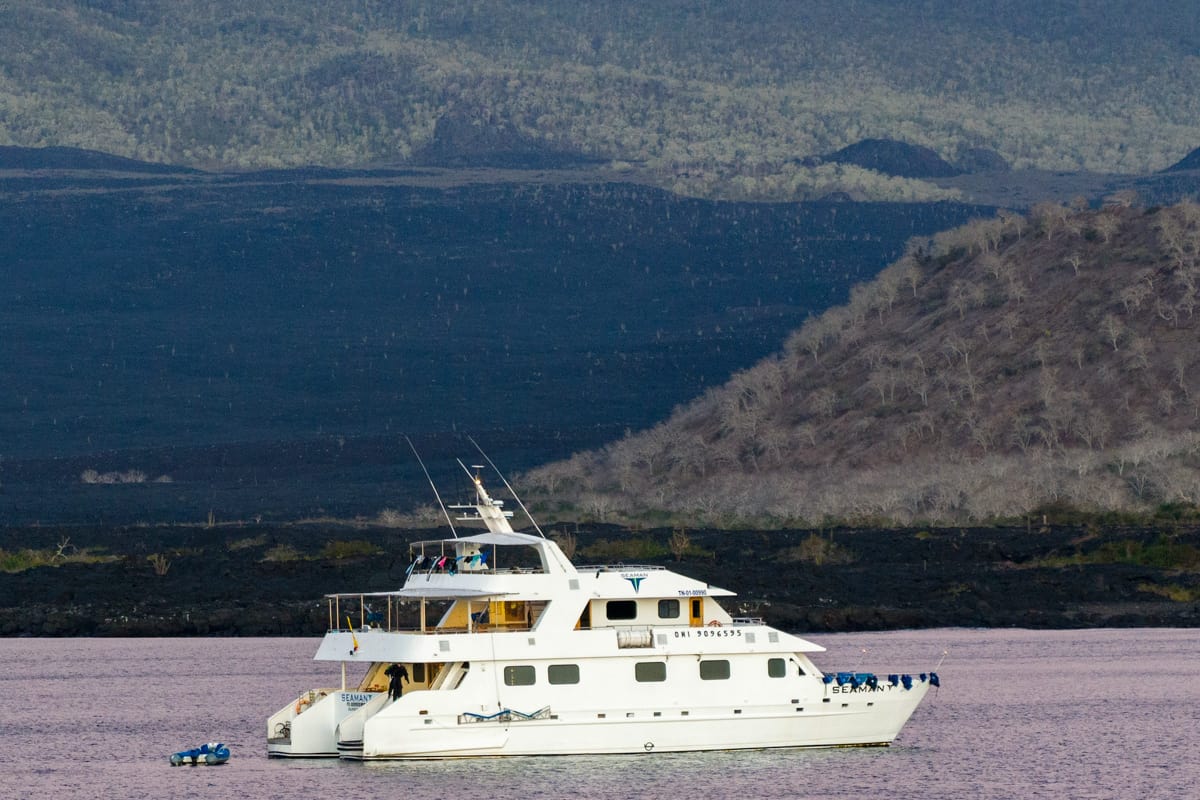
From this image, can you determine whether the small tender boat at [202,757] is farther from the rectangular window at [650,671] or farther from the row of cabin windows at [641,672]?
the rectangular window at [650,671]

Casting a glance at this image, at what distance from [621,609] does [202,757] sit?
370 inches

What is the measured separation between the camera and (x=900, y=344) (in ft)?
500

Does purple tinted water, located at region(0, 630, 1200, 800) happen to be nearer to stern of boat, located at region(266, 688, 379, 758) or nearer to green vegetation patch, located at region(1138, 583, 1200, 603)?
stern of boat, located at region(266, 688, 379, 758)

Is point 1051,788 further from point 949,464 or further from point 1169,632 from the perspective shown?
point 949,464

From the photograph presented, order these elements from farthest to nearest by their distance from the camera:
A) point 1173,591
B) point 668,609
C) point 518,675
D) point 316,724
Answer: point 1173,591 < point 316,724 < point 668,609 < point 518,675

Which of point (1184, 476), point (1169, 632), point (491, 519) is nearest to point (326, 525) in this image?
point (1184, 476)

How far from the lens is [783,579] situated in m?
92.0

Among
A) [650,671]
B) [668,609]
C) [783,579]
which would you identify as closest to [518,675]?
[650,671]

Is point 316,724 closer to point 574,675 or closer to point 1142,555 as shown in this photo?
point 574,675

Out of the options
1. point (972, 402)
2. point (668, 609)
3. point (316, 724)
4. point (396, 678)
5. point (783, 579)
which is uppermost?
point (972, 402)

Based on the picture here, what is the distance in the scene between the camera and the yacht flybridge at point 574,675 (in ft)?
160

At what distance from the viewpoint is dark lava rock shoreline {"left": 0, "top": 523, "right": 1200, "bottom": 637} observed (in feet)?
290

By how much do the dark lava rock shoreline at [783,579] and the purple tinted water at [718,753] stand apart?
547cm

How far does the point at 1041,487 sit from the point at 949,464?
11858 mm
